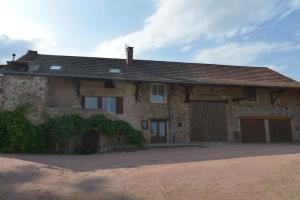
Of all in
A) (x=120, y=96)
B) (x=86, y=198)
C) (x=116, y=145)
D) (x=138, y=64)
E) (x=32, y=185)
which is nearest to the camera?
(x=86, y=198)

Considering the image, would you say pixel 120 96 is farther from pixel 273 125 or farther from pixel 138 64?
pixel 273 125

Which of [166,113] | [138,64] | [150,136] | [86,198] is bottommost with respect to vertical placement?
[86,198]

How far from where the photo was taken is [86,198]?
6754 millimetres

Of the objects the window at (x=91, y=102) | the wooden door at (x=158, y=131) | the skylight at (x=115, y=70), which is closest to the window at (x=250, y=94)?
the wooden door at (x=158, y=131)

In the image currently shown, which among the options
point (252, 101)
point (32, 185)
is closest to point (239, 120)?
point (252, 101)

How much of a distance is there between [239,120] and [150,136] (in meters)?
5.59

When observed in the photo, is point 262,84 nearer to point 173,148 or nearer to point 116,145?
point 173,148

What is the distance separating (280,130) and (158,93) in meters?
7.95

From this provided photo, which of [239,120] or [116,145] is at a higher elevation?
[239,120]

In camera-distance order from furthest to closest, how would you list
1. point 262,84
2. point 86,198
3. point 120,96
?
point 262,84 < point 120,96 < point 86,198

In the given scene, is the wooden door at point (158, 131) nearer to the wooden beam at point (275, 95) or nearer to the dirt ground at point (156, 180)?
the wooden beam at point (275, 95)

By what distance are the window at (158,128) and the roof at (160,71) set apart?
2.40 meters

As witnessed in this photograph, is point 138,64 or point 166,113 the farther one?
point 138,64

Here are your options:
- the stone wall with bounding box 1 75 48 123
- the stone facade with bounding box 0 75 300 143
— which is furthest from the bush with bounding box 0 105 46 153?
the stone facade with bounding box 0 75 300 143
